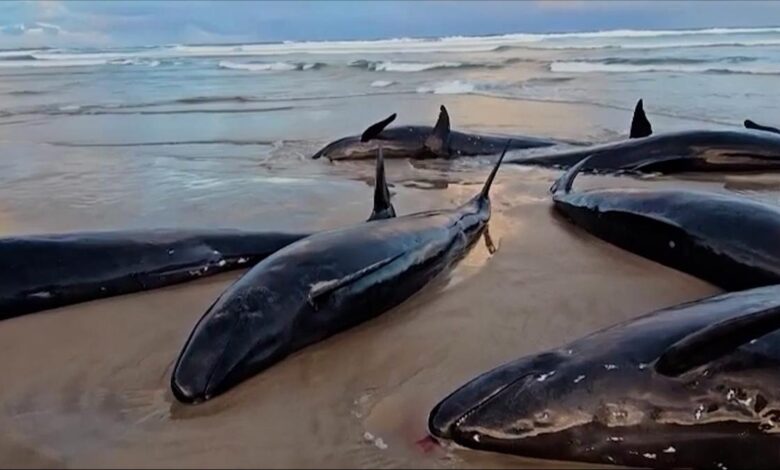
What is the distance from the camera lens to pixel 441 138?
802cm

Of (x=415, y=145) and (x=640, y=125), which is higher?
(x=640, y=125)

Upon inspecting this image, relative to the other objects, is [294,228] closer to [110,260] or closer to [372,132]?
[110,260]

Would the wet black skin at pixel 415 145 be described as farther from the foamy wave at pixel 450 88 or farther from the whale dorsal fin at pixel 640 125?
the foamy wave at pixel 450 88

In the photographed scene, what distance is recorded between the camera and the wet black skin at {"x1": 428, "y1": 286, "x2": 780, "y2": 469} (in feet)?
7.46

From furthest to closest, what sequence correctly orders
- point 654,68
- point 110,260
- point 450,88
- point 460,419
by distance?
point 654,68, point 450,88, point 110,260, point 460,419

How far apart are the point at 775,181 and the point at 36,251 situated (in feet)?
16.5

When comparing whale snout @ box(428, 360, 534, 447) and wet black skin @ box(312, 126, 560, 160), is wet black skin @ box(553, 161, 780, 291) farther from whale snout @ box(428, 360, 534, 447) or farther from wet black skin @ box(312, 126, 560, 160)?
wet black skin @ box(312, 126, 560, 160)

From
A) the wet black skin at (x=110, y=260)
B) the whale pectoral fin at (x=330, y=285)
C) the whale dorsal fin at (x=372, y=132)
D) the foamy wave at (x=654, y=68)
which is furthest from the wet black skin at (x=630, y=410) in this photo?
the foamy wave at (x=654, y=68)

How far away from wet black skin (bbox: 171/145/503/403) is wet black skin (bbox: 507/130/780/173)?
288 centimetres

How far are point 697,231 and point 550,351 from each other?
64.6 inches

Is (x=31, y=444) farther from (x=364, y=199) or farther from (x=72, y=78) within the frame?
(x=72, y=78)

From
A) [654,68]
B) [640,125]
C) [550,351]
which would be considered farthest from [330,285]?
[654,68]

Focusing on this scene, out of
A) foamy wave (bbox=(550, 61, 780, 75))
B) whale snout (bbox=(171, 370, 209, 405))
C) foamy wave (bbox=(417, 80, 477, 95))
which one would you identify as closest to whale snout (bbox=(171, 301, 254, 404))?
whale snout (bbox=(171, 370, 209, 405))

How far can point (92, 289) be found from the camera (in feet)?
12.2
